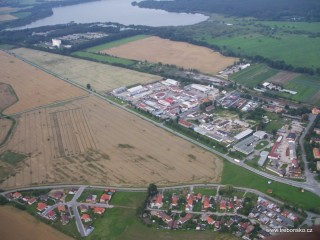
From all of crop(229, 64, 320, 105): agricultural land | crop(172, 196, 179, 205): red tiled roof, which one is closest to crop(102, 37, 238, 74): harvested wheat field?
crop(229, 64, 320, 105): agricultural land

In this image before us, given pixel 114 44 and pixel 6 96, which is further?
pixel 114 44

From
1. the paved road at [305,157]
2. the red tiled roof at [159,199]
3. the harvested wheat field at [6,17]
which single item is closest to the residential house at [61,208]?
the red tiled roof at [159,199]

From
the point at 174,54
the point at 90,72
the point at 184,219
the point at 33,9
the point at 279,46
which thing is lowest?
the point at 184,219

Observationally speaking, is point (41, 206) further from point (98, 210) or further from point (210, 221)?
point (210, 221)

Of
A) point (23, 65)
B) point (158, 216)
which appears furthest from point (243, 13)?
point (158, 216)

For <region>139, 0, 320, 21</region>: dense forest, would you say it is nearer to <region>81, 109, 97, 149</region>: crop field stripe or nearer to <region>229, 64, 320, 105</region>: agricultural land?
<region>229, 64, 320, 105</region>: agricultural land

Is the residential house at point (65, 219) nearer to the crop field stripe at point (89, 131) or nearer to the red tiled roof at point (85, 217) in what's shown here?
the red tiled roof at point (85, 217)

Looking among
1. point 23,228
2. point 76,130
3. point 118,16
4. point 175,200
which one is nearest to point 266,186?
point 175,200
